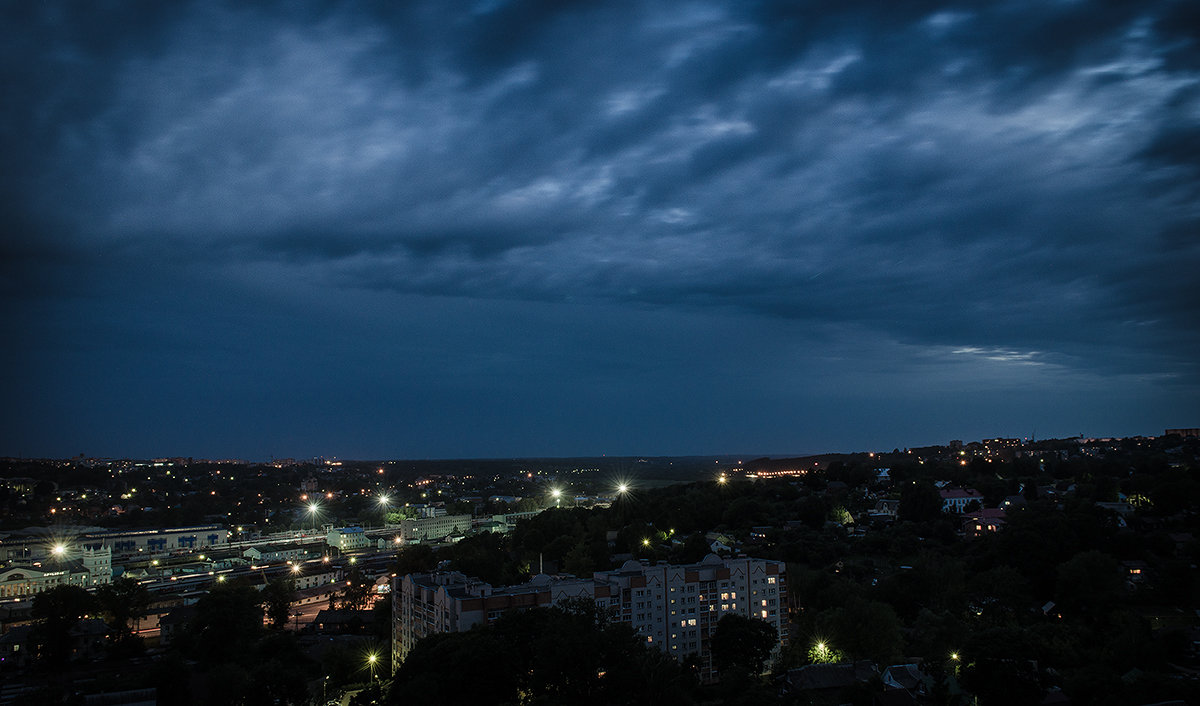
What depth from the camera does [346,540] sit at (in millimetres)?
55375

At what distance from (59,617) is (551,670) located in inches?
717

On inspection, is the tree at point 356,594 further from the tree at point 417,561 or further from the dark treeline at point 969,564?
the dark treeline at point 969,564

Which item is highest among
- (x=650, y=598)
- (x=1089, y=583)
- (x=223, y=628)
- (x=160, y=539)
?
(x=650, y=598)

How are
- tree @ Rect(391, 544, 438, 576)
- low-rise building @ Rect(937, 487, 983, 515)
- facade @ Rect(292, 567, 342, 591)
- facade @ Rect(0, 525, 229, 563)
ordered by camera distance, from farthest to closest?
facade @ Rect(0, 525, 229, 563) → low-rise building @ Rect(937, 487, 983, 515) → facade @ Rect(292, 567, 342, 591) → tree @ Rect(391, 544, 438, 576)

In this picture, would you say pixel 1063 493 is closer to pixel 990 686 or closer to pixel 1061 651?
pixel 1061 651

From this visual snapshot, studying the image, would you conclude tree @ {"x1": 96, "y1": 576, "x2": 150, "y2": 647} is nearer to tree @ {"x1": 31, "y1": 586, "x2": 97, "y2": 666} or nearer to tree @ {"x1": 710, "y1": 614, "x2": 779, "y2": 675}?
tree @ {"x1": 31, "y1": 586, "x2": 97, "y2": 666}

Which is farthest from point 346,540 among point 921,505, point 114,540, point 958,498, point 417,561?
point 958,498

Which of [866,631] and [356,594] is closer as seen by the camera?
[866,631]

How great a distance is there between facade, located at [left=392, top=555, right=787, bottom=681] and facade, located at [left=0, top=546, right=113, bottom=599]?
62.3ft

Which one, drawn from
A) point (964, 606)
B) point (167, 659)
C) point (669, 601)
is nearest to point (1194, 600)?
point (964, 606)

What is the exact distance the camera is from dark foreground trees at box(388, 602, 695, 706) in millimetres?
16062

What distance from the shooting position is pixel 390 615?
26.8 meters

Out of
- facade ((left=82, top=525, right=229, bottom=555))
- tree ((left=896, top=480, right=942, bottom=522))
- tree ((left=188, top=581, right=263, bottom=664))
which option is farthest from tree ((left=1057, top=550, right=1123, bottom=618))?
facade ((left=82, top=525, right=229, bottom=555))

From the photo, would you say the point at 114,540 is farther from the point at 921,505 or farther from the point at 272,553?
the point at 921,505
